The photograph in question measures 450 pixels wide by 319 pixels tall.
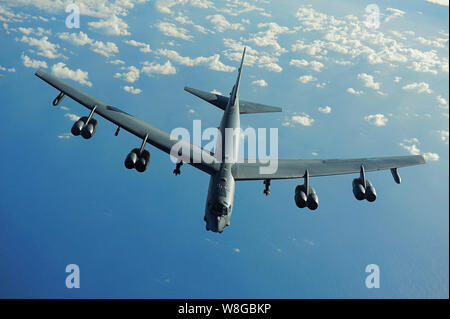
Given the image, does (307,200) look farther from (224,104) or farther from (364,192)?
(224,104)

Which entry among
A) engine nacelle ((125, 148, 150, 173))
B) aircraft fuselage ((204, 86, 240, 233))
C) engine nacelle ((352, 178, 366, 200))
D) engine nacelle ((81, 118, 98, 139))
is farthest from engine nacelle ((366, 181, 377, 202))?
engine nacelle ((81, 118, 98, 139))

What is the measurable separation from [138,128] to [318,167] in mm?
20821

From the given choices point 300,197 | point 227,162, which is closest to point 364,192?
point 300,197

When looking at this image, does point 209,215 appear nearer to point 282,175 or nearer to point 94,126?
point 282,175

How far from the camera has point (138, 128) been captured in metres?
36.5

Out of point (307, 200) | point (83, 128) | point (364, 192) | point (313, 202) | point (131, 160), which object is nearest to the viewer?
point (313, 202)

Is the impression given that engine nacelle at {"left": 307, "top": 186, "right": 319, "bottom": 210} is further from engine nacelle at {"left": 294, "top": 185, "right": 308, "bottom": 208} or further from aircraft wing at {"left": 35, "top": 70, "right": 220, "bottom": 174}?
aircraft wing at {"left": 35, "top": 70, "right": 220, "bottom": 174}

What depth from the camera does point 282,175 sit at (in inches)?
1352

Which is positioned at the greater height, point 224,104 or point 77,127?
point 224,104

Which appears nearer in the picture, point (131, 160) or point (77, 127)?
point (131, 160)

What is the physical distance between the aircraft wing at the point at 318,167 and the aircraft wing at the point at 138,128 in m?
3.24

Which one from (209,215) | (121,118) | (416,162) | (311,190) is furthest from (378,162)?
(121,118)

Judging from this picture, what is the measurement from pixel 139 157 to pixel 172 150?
369 cm

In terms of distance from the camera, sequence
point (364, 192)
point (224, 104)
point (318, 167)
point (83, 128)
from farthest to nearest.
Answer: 1. point (224, 104)
2. point (83, 128)
3. point (318, 167)
4. point (364, 192)
